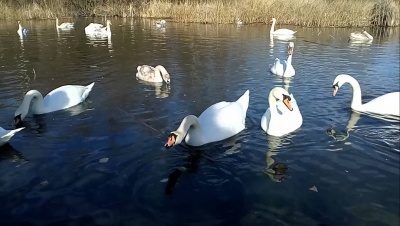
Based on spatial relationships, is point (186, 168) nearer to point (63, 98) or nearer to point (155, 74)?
point (63, 98)

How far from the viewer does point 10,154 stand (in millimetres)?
6434

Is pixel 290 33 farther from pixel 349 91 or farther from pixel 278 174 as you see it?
pixel 278 174

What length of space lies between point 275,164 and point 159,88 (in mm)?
5435

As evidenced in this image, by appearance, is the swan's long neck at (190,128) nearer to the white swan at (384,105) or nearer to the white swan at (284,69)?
the white swan at (384,105)

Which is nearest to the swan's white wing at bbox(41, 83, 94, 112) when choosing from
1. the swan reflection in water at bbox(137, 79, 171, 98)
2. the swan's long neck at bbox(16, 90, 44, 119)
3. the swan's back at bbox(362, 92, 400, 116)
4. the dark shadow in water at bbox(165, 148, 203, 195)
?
the swan's long neck at bbox(16, 90, 44, 119)

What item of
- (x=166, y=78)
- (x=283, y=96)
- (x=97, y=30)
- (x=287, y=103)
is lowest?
(x=166, y=78)

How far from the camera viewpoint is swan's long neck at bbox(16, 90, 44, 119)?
25.5ft

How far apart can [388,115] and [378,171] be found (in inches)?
112

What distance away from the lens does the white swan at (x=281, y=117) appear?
22.9ft

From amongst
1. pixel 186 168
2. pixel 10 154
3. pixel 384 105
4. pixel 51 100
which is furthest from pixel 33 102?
pixel 384 105

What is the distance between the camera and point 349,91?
10.4 m

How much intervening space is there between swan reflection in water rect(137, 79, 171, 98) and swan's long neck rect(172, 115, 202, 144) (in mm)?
3531

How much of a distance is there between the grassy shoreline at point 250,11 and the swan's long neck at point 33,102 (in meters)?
23.4

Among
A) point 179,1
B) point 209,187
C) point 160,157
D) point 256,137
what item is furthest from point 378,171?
point 179,1
